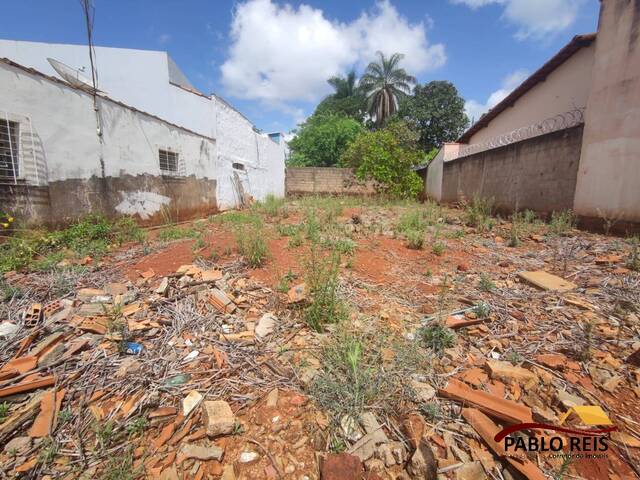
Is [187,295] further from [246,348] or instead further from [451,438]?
[451,438]

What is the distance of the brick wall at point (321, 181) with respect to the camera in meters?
13.4

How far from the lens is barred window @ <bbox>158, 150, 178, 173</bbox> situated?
6.61 meters

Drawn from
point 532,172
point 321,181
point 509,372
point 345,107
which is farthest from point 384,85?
point 509,372

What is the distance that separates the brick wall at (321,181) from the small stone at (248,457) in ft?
40.9

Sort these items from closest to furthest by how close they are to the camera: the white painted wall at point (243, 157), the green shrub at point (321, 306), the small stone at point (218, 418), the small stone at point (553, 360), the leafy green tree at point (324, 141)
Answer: the small stone at point (218, 418)
the small stone at point (553, 360)
the green shrub at point (321, 306)
the white painted wall at point (243, 157)
the leafy green tree at point (324, 141)

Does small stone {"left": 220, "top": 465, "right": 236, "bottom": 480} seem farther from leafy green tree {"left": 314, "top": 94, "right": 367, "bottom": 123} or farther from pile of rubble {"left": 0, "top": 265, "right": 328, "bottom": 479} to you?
leafy green tree {"left": 314, "top": 94, "right": 367, "bottom": 123}

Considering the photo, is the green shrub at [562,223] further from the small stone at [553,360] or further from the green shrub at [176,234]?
the green shrub at [176,234]

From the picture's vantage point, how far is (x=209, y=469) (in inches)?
47.7

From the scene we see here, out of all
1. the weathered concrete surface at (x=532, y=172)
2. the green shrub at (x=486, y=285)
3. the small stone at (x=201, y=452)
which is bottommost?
the small stone at (x=201, y=452)

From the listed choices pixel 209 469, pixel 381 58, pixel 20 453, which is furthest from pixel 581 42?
pixel 381 58

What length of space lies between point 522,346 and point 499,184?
651 cm

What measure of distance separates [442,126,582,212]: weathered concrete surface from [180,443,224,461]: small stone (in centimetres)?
680

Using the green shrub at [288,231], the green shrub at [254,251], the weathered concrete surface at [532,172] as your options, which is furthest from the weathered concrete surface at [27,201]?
the weathered concrete surface at [532,172]

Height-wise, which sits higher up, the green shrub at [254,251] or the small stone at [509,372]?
the green shrub at [254,251]
